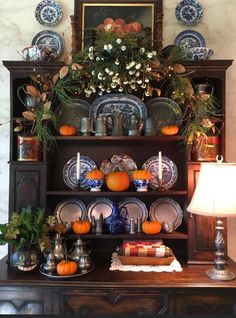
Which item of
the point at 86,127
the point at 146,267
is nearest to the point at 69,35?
the point at 86,127

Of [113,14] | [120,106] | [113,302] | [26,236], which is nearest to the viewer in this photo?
[113,302]

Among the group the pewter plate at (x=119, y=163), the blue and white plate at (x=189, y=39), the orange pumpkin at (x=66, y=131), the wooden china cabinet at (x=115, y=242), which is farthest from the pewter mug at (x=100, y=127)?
the blue and white plate at (x=189, y=39)

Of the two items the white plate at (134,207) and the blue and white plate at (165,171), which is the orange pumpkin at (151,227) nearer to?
the white plate at (134,207)

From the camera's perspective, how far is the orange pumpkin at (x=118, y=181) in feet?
6.99

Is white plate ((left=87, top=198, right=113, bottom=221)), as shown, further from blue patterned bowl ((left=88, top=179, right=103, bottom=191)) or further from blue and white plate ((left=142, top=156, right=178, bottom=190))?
blue and white plate ((left=142, top=156, right=178, bottom=190))

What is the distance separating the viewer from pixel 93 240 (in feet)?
7.82

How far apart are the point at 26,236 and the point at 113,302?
2.23 feet

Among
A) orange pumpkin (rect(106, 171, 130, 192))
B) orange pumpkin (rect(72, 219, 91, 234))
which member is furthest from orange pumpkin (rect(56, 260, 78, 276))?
orange pumpkin (rect(106, 171, 130, 192))

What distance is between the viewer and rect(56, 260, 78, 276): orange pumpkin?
6.16ft

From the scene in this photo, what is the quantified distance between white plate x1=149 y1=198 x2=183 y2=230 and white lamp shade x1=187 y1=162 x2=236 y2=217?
0.40m

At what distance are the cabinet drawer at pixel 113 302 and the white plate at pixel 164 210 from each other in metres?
0.64

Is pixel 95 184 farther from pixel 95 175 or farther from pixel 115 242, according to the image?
pixel 115 242

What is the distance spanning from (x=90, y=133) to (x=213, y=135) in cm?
87

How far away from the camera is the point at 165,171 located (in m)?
2.34
